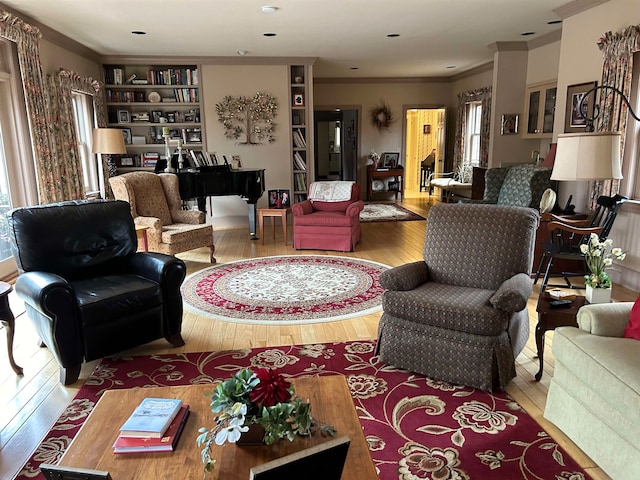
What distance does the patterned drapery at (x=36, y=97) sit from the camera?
4531 millimetres

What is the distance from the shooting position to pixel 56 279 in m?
2.59

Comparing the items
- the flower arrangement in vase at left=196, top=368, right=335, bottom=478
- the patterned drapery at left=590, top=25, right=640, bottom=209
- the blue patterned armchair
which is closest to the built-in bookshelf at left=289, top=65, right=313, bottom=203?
the patterned drapery at left=590, top=25, right=640, bottom=209

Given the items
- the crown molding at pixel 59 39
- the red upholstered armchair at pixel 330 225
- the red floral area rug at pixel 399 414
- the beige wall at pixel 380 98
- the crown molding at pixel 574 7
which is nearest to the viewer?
the red floral area rug at pixel 399 414

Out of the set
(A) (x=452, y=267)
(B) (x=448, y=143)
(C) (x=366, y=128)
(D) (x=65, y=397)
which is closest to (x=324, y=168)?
(C) (x=366, y=128)

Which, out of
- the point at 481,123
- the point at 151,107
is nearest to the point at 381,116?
the point at 481,123

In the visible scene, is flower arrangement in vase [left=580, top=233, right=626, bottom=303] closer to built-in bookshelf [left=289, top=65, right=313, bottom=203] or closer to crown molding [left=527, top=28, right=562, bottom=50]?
crown molding [left=527, top=28, right=562, bottom=50]

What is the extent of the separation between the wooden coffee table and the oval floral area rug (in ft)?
5.79

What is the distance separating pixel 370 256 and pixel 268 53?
3751mm

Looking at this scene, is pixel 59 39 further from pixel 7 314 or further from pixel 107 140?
pixel 7 314

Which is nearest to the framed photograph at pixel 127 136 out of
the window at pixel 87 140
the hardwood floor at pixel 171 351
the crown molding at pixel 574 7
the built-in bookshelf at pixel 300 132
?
the window at pixel 87 140

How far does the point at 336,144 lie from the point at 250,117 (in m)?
3.48

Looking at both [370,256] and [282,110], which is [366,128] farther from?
[370,256]

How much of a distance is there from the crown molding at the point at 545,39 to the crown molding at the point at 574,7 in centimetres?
90

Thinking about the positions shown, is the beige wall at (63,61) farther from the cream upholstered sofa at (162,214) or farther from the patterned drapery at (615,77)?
the patterned drapery at (615,77)
